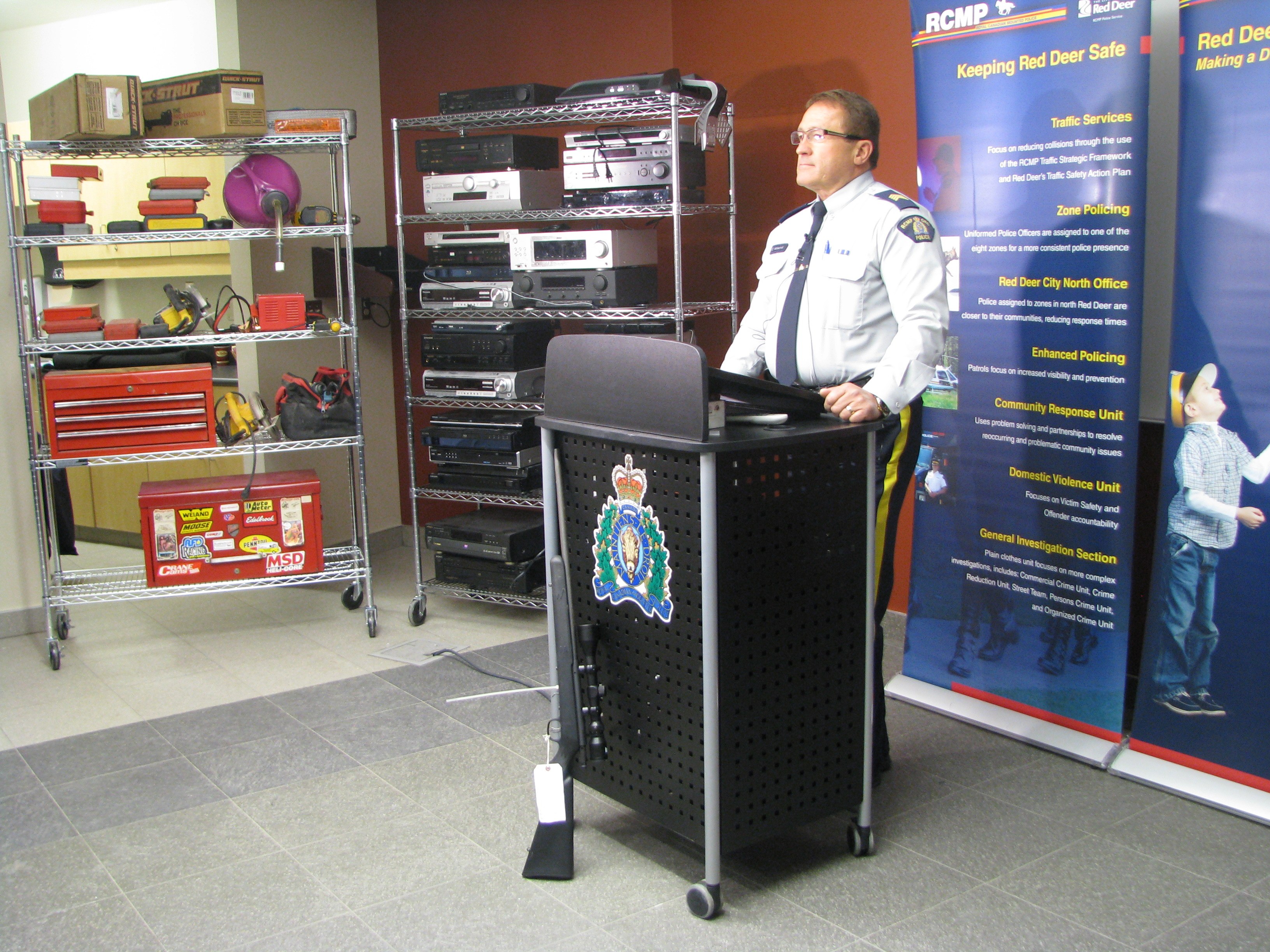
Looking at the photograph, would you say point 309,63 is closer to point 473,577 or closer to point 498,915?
point 473,577

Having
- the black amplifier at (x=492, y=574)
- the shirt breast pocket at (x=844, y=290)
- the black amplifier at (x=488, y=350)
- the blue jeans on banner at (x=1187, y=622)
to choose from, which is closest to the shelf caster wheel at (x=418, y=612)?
the black amplifier at (x=492, y=574)

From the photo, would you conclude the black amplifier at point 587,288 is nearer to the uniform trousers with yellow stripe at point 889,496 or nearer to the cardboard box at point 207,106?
the cardboard box at point 207,106

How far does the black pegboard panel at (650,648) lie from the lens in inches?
87.0

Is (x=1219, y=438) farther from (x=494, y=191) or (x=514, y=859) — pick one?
(x=494, y=191)

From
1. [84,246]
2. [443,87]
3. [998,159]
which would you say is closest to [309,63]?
[443,87]

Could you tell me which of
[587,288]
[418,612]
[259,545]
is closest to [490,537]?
[418,612]

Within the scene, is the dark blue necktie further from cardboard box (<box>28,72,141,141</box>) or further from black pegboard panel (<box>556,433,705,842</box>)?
cardboard box (<box>28,72,141,141</box>)

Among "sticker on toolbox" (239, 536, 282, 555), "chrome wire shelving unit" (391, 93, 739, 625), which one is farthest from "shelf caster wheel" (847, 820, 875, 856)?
"sticker on toolbox" (239, 536, 282, 555)

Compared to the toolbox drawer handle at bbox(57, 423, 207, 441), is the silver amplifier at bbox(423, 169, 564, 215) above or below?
above

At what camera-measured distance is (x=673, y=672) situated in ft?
7.49

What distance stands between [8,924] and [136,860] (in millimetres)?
291

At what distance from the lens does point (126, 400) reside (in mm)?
3863

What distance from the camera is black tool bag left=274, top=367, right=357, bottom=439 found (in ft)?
13.5

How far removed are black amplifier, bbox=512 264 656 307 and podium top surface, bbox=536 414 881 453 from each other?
1.48m
